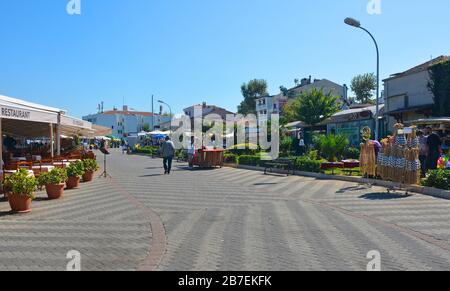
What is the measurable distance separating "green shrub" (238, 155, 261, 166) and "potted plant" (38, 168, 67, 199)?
1357cm

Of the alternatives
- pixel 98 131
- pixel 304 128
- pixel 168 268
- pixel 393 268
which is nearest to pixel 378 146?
pixel 393 268

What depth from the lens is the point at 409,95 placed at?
28.4m

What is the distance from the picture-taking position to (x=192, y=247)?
6.41 m

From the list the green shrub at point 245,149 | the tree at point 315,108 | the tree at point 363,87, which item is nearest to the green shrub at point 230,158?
the green shrub at point 245,149

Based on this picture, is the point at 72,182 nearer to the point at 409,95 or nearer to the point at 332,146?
the point at 332,146

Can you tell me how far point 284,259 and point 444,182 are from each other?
8057 millimetres

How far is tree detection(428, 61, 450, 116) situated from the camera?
2469cm

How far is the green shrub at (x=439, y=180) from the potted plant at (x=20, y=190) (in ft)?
33.8

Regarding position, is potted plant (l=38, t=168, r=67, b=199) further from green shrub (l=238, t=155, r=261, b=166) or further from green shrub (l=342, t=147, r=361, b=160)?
green shrub (l=342, t=147, r=361, b=160)
